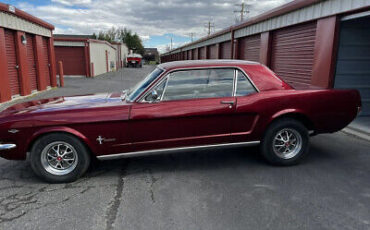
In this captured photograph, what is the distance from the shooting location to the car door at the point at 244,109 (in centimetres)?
391

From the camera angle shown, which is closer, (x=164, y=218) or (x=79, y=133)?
(x=164, y=218)

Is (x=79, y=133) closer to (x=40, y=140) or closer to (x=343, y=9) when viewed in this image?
(x=40, y=140)

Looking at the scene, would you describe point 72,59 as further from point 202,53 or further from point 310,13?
point 310,13

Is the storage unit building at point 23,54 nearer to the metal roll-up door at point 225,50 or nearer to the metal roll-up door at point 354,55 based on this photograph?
the metal roll-up door at point 225,50

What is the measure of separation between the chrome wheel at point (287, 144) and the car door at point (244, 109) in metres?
0.45

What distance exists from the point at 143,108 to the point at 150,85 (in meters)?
0.35

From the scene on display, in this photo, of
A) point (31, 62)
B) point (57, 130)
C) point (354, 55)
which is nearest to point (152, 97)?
point (57, 130)

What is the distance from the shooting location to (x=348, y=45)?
6.81 meters

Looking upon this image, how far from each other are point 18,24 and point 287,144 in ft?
35.1

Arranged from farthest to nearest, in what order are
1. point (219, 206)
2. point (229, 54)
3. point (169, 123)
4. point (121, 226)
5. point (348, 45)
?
point (229, 54) < point (348, 45) < point (169, 123) < point (219, 206) < point (121, 226)

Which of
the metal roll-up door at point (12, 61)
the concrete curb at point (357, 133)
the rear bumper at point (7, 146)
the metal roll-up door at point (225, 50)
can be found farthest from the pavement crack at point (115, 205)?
the metal roll-up door at point (225, 50)

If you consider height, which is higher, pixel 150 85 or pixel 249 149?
pixel 150 85

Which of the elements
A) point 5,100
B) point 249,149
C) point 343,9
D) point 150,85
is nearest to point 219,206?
point 150,85

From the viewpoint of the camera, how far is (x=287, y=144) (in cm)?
415
